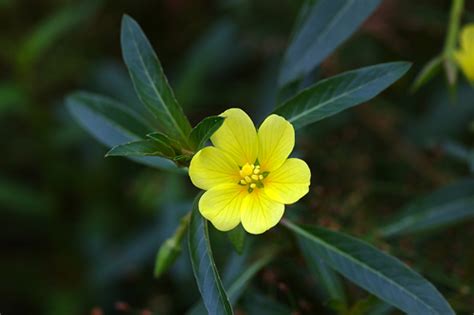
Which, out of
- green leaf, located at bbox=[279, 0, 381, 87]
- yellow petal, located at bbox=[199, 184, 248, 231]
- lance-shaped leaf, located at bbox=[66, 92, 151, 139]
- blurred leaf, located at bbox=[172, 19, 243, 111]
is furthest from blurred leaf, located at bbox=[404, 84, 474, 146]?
yellow petal, located at bbox=[199, 184, 248, 231]

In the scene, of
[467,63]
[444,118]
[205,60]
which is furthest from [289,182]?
[205,60]

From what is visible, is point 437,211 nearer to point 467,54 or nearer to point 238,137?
point 467,54

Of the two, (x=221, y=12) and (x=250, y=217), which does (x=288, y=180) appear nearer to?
(x=250, y=217)

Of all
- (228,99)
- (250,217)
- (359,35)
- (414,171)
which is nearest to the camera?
(250,217)

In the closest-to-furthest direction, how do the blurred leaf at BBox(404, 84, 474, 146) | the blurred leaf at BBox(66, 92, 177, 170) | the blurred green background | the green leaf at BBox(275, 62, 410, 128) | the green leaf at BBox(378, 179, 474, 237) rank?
the green leaf at BBox(275, 62, 410, 128), the blurred leaf at BBox(66, 92, 177, 170), the green leaf at BBox(378, 179, 474, 237), the blurred green background, the blurred leaf at BBox(404, 84, 474, 146)

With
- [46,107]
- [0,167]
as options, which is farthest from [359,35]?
[0,167]

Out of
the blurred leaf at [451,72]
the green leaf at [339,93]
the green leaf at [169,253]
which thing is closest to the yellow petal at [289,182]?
the green leaf at [339,93]

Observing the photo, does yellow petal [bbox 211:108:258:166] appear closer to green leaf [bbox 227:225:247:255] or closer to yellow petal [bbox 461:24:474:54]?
green leaf [bbox 227:225:247:255]
